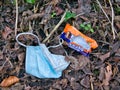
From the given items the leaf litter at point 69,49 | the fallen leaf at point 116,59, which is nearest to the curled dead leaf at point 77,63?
the leaf litter at point 69,49

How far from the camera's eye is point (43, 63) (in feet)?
8.66

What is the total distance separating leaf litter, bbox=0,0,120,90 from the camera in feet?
8.64

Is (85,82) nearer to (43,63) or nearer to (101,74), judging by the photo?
(101,74)

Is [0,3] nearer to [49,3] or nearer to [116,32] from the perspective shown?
[49,3]

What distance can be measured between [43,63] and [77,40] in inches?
14.6

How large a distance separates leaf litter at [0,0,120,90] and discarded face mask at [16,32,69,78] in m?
0.05

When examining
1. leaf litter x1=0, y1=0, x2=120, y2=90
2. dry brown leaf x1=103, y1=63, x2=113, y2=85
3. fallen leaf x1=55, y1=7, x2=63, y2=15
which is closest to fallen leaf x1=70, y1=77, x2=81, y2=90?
leaf litter x1=0, y1=0, x2=120, y2=90

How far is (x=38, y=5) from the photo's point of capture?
284 cm

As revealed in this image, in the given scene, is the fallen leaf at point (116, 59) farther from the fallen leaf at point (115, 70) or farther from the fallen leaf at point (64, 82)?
the fallen leaf at point (64, 82)

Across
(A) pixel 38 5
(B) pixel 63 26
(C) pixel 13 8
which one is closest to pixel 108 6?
(B) pixel 63 26

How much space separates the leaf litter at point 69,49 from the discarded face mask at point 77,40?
47 millimetres

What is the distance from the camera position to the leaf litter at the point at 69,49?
8.64ft

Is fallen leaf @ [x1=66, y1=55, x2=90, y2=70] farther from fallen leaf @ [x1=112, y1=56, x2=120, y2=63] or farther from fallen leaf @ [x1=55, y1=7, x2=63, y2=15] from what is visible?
fallen leaf @ [x1=55, y1=7, x2=63, y2=15]

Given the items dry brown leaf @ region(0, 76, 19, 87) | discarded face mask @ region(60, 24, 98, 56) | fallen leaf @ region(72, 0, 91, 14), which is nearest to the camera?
dry brown leaf @ region(0, 76, 19, 87)
